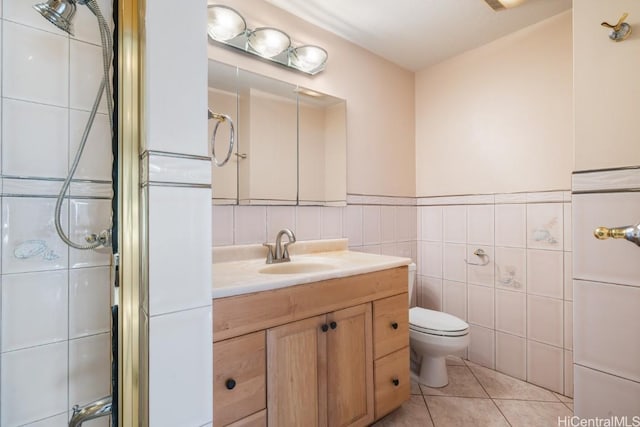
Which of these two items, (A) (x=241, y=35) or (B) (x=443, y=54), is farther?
(B) (x=443, y=54)

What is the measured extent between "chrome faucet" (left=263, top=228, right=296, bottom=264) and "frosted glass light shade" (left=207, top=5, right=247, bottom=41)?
1.04m

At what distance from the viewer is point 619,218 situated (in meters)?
0.92

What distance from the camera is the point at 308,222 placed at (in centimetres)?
193

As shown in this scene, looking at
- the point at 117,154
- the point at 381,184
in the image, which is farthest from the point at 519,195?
the point at 117,154

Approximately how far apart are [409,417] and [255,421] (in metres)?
0.97

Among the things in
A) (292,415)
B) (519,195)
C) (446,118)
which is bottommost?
(292,415)

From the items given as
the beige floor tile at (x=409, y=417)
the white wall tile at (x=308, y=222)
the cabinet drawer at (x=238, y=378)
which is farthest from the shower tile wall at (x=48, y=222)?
the beige floor tile at (x=409, y=417)

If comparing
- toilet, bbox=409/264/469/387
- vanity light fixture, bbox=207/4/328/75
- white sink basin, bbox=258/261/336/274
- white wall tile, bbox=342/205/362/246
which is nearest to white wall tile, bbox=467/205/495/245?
toilet, bbox=409/264/469/387

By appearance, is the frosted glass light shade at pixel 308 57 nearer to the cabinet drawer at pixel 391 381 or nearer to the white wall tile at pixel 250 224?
the white wall tile at pixel 250 224

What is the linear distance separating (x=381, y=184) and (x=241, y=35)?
1.35 m

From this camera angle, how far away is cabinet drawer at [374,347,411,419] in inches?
59.0

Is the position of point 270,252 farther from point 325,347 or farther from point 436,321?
point 436,321

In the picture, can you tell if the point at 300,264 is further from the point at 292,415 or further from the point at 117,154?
the point at 117,154

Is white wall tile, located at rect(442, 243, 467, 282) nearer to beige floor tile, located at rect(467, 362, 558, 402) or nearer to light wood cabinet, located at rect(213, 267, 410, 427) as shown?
beige floor tile, located at rect(467, 362, 558, 402)
